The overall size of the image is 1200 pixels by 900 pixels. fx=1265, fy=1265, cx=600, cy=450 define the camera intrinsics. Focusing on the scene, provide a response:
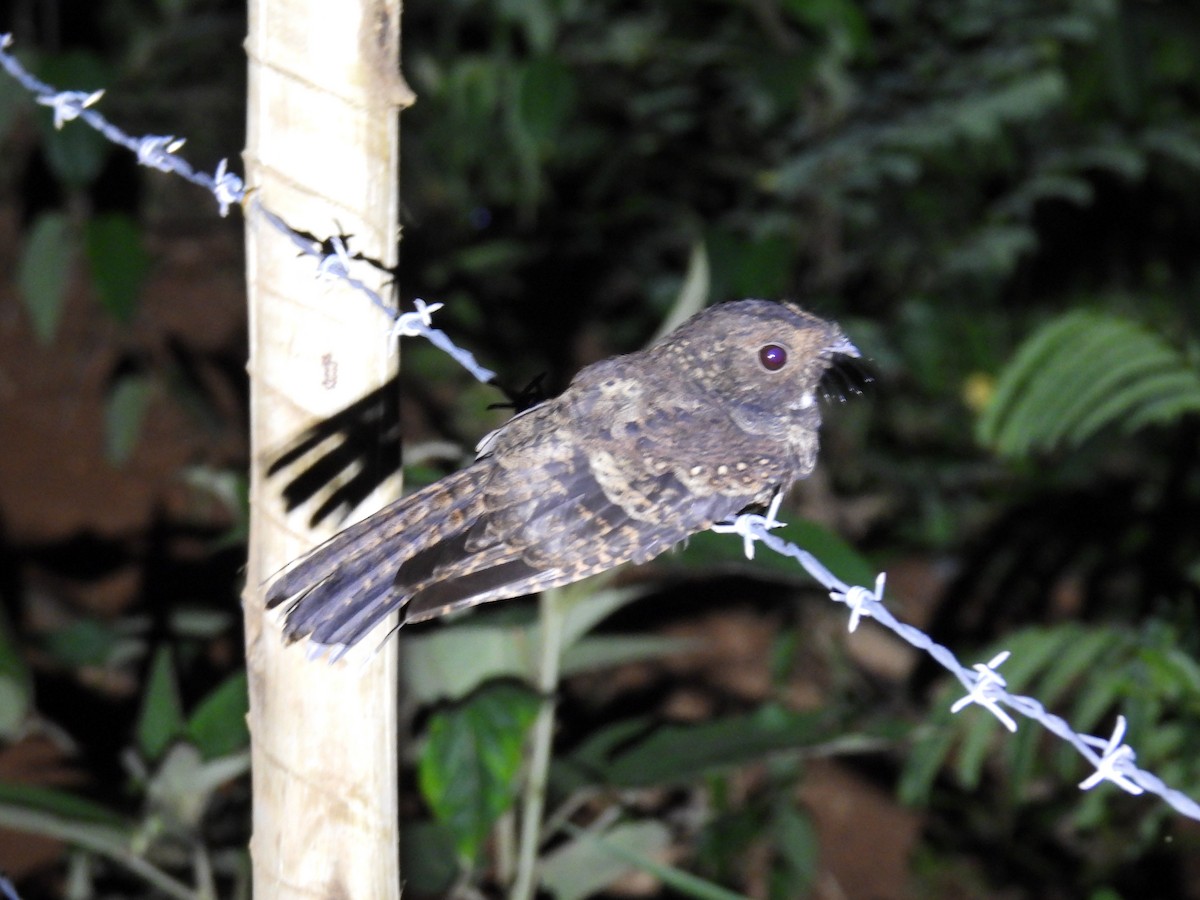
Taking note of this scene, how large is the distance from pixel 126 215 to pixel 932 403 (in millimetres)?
3815

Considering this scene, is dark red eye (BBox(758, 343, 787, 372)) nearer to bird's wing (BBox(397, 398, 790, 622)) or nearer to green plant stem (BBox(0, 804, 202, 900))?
bird's wing (BBox(397, 398, 790, 622))

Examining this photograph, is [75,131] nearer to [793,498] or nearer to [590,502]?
[590,502]

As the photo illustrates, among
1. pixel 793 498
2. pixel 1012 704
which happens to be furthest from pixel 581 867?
pixel 793 498

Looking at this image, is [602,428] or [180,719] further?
[180,719]

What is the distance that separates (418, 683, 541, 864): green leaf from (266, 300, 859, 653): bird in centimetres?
52

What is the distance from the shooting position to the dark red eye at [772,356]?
221cm

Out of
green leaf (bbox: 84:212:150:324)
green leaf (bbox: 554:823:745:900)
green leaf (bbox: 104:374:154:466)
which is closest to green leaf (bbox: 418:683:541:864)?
green leaf (bbox: 554:823:745:900)

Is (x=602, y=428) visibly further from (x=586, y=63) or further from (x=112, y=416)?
(x=112, y=416)

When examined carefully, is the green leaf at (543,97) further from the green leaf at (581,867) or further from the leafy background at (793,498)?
the green leaf at (581,867)

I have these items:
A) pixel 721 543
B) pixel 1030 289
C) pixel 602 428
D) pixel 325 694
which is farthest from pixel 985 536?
pixel 325 694

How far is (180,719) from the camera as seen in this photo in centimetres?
284

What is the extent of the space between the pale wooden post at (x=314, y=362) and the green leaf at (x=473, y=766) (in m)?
0.56

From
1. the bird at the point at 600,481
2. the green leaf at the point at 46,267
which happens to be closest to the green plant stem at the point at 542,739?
the bird at the point at 600,481

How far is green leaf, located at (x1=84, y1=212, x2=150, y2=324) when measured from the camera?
3762 mm
